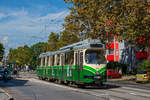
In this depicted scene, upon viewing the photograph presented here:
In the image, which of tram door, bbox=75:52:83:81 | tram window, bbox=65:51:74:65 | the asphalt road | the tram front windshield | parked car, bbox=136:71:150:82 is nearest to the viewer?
the asphalt road

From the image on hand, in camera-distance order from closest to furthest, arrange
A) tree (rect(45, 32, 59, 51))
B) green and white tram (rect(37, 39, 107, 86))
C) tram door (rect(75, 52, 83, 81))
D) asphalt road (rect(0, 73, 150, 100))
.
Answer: asphalt road (rect(0, 73, 150, 100)), green and white tram (rect(37, 39, 107, 86)), tram door (rect(75, 52, 83, 81)), tree (rect(45, 32, 59, 51))

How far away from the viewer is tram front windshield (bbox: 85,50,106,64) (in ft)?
70.7

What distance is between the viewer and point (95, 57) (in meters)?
21.8

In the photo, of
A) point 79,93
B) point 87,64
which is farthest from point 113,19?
point 79,93

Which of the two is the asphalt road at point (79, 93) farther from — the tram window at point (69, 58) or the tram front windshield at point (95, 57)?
the tram window at point (69, 58)

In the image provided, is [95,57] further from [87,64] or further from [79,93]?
[79,93]

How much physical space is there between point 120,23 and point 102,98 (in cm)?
1302

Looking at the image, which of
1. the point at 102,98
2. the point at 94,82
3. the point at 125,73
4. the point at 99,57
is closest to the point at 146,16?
the point at 99,57

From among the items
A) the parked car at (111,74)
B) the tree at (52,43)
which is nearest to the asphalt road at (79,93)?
the parked car at (111,74)

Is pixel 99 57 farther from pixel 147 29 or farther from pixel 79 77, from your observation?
pixel 147 29

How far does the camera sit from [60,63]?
27.1 meters

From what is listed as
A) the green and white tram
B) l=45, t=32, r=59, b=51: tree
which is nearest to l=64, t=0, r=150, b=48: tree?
the green and white tram

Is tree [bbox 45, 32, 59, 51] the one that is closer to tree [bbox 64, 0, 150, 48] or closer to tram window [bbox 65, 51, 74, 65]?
tree [bbox 64, 0, 150, 48]

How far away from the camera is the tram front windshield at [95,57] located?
2155 cm
